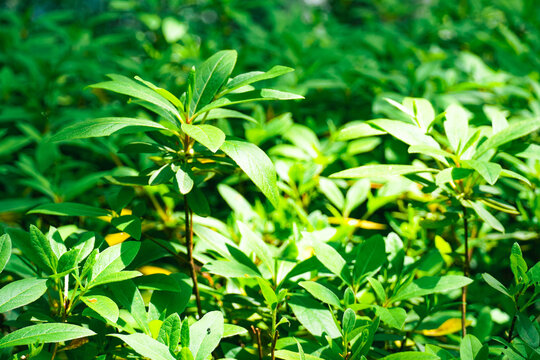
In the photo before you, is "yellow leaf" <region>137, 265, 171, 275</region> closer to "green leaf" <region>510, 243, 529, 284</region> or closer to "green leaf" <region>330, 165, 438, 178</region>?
"green leaf" <region>330, 165, 438, 178</region>

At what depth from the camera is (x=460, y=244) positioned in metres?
1.47

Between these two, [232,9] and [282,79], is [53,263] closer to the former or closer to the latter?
[282,79]

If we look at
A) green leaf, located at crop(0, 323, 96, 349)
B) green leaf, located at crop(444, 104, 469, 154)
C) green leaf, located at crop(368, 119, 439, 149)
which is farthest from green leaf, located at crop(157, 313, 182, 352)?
green leaf, located at crop(444, 104, 469, 154)

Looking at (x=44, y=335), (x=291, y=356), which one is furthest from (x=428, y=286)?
(x=44, y=335)

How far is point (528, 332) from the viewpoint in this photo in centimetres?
97

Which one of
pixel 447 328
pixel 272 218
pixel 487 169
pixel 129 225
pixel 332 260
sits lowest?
pixel 447 328

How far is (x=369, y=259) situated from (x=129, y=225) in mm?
586

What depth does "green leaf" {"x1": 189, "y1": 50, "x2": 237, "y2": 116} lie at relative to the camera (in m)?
1.09

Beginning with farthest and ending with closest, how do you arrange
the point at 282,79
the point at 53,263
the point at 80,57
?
the point at 80,57
the point at 282,79
the point at 53,263

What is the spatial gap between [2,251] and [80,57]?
1881mm

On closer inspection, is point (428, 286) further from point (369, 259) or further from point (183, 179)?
point (183, 179)

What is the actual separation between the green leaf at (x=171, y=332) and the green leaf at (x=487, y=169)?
70cm

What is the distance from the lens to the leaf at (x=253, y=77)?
1.03 metres

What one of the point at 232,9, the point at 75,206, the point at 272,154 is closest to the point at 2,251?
the point at 75,206
